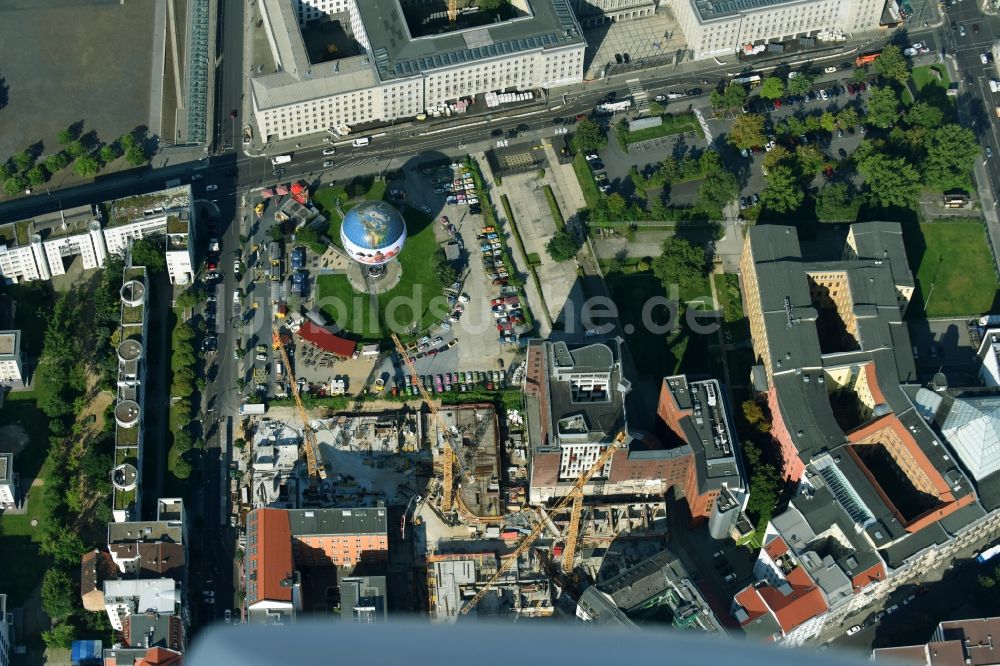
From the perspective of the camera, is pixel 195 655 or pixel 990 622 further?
pixel 990 622

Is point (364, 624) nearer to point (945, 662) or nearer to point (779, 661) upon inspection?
point (779, 661)

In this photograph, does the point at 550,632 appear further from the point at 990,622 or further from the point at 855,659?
the point at 990,622

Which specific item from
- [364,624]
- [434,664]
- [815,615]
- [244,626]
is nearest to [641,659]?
[434,664]

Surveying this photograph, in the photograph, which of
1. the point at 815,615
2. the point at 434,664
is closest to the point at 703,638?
the point at 434,664

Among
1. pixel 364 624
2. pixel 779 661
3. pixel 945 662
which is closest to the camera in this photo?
pixel 779 661

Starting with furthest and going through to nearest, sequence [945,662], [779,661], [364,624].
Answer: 1. [945,662]
2. [364,624]
3. [779,661]

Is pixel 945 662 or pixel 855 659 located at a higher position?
pixel 855 659
